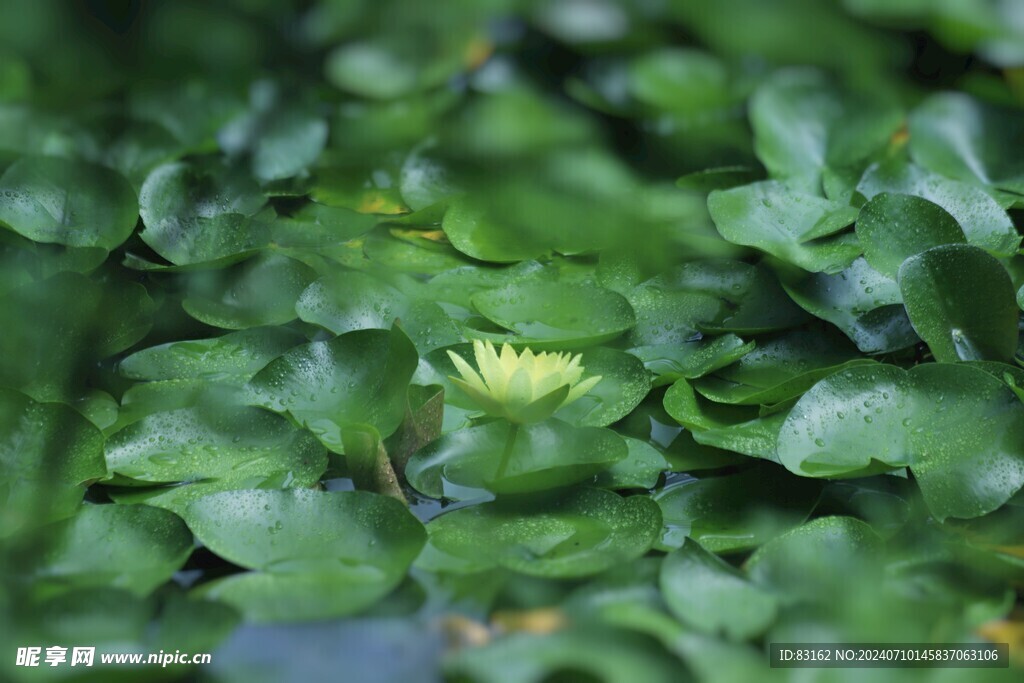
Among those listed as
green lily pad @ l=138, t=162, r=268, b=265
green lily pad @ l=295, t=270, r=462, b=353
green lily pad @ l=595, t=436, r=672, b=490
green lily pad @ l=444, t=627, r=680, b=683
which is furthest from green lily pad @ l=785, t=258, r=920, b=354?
green lily pad @ l=138, t=162, r=268, b=265

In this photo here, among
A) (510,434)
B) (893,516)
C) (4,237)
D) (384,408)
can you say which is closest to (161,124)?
(4,237)

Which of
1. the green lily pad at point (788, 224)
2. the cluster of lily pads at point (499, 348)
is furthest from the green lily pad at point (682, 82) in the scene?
the green lily pad at point (788, 224)

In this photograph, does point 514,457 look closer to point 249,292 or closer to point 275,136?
point 249,292

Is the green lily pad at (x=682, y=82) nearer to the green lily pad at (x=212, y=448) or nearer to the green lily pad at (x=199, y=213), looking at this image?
the green lily pad at (x=199, y=213)

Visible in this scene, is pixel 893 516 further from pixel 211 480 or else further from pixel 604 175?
pixel 604 175

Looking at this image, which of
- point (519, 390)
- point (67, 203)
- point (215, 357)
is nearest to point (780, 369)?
point (519, 390)

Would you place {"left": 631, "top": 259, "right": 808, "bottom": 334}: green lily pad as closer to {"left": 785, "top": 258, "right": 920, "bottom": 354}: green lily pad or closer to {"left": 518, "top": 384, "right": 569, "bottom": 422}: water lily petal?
{"left": 785, "top": 258, "right": 920, "bottom": 354}: green lily pad
